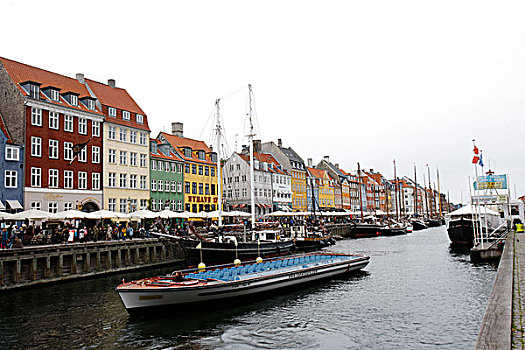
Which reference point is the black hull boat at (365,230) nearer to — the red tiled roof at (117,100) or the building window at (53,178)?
the red tiled roof at (117,100)

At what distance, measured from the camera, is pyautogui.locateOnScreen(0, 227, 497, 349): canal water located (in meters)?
13.9

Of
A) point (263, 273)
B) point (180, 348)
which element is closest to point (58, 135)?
point (263, 273)

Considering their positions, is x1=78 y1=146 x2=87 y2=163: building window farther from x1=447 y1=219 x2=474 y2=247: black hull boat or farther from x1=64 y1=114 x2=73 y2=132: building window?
x1=447 y1=219 x2=474 y2=247: black hull boat

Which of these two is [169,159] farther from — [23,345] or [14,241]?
[23,345]

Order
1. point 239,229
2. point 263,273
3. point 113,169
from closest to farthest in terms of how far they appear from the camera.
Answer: point 263,273 → point 239,229 → point 113,169

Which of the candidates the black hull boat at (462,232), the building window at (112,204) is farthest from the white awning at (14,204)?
the black hull boat at (462,232)

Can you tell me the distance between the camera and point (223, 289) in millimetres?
18422

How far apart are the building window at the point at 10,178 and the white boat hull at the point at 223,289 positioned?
78.6 ft

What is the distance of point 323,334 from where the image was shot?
14.6 metres

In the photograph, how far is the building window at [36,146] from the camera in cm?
3772

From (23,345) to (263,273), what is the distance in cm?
1038

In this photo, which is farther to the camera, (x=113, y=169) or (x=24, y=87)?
(x=113, y=169)

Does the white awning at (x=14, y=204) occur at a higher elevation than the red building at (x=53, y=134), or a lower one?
lower

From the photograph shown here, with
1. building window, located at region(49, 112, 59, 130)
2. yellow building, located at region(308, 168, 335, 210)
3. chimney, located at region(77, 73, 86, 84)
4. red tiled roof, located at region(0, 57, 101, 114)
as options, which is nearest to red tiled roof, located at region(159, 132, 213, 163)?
chimney, located at region(77, 73, 86, 84)
